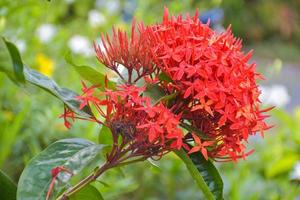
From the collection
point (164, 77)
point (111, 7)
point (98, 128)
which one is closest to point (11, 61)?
point (164, 77)

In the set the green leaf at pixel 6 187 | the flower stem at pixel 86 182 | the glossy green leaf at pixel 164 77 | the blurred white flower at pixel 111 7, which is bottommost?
the blurred white flower at pixel 111 7

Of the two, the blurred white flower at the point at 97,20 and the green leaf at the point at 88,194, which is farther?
the blurred white flower at the point at 97,20

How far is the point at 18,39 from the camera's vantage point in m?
2.61

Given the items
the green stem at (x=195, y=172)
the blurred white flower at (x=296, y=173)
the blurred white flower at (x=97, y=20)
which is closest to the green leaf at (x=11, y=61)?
the green stem at (x=195, y=172)

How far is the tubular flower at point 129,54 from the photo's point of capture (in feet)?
3.15

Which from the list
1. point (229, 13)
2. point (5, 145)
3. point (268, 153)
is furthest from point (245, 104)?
point (229, 13)

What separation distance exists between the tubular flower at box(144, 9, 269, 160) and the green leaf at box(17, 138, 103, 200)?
0.46ft

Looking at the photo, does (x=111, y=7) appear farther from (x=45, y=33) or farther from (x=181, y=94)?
(x=181, y=94)

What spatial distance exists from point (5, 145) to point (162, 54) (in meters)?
1.26

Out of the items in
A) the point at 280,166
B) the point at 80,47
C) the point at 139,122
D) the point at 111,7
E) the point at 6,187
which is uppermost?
the point at 139,122

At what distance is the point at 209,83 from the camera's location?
3.02ft

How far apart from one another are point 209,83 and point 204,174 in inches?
5.7

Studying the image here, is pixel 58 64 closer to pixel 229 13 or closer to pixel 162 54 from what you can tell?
pixel 162 54

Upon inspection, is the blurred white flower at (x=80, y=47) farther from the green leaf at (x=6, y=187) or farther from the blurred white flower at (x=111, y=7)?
the green leaf at (x=6, y=187)
